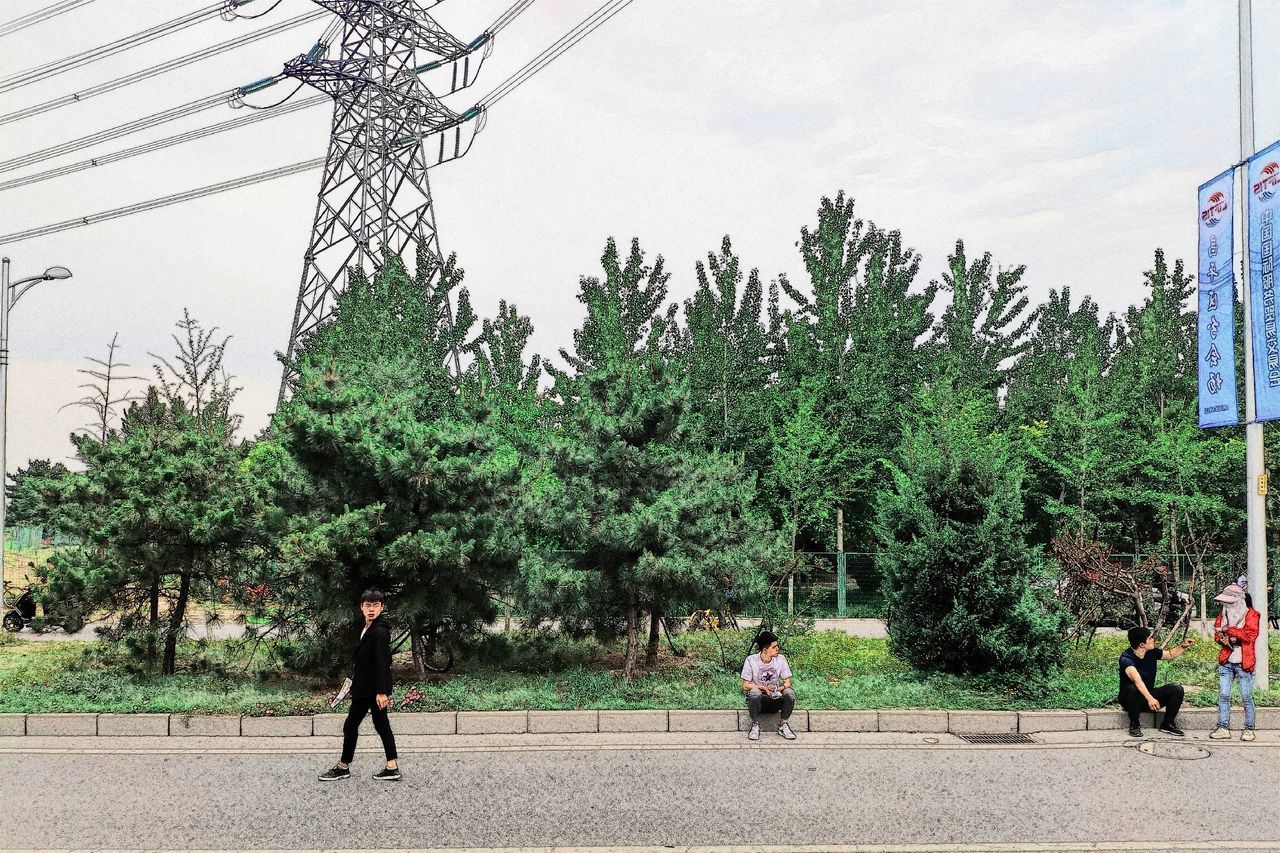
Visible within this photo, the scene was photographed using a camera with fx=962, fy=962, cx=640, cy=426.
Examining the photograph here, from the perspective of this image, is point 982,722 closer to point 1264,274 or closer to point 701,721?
point 701,721

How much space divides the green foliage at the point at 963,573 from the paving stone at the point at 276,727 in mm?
7243

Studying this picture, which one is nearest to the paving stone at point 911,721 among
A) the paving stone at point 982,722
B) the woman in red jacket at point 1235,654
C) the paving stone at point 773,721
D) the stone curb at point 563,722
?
the stone curb at point 563,722

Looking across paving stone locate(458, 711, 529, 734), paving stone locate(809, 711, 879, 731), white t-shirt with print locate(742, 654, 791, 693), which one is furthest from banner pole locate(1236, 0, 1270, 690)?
paving stone locate(458, 711, 529, 734)

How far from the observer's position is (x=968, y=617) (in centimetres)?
1163

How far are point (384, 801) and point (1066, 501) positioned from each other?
21062 millimetres

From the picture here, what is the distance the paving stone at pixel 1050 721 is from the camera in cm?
1028

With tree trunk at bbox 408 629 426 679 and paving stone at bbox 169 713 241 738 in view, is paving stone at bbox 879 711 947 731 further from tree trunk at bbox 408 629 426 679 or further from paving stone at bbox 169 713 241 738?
paving stone at bbox 169 713 241 738

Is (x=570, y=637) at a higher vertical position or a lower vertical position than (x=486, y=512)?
lower

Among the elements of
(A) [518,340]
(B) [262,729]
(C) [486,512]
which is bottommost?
(B) [262,729]

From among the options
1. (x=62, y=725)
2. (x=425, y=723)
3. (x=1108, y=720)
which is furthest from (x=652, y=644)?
(x=62, y=725)

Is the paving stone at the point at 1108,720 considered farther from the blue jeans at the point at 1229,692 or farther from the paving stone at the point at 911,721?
the paving stone at the point at 911,721

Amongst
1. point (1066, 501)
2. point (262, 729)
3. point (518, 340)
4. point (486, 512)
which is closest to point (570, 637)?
point (486, 512)

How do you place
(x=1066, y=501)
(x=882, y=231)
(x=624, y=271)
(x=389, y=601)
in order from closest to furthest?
(x=389, y=601), (x=624, y=271), (x=1066, y=501), (x=882, y=231)

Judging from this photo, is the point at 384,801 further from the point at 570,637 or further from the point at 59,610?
the point at 59,610
